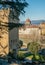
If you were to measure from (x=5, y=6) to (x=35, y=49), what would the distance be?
16282mm

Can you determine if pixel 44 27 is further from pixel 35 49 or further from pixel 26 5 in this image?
pixel 26 5

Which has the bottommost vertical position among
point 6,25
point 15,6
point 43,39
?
point 43,39

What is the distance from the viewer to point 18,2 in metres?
9.11

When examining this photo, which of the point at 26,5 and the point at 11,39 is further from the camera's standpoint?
the point at 11,39

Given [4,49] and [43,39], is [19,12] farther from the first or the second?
[43,39]

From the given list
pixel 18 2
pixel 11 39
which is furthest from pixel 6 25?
pixel 11 39

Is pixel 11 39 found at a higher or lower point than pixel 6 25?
lower

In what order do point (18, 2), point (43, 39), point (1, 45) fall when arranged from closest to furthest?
point (18, 2) < point (1, 45) < point (43, 39)

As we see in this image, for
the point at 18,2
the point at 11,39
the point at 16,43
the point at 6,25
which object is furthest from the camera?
the point at 16,43

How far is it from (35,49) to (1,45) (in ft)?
21.6

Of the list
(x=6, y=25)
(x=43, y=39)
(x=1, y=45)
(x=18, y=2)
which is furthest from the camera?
(x=43, y=39)

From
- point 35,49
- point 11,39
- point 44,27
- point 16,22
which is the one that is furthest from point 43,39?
point 16,22

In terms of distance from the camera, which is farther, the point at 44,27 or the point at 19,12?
the point at 44,27

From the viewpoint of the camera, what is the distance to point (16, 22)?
33.8ft
